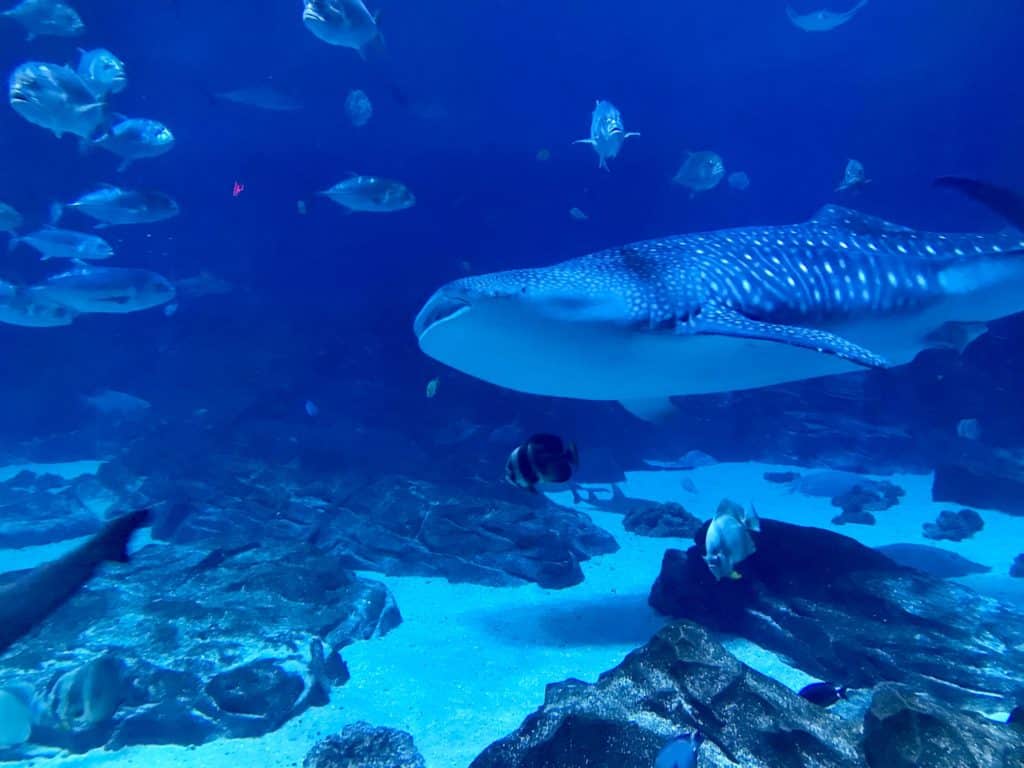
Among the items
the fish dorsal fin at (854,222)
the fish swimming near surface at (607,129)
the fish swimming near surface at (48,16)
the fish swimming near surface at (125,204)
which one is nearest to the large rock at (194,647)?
the fish swimming near surface at (125,204)

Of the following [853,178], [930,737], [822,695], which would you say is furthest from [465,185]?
[930,737]

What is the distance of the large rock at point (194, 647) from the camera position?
14.0 feet

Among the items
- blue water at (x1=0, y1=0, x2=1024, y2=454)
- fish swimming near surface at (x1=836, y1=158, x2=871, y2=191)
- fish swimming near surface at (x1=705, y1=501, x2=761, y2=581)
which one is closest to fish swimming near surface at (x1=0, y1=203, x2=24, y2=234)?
blue water at (x1=0, y1=0, x2=1024, y2=454)

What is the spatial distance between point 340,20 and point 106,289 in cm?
467

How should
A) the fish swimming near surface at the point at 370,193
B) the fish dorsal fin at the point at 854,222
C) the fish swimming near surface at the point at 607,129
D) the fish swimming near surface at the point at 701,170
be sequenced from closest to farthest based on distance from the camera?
the fish dorsal fin at the point at 854,222 < the fish swimming near surface at the point at 607,129 < the fish swimming near surface at the point at 370,193 < the fish swimming near surface at the point at 701,170

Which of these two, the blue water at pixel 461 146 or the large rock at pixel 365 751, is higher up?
the blue water at pixel 461 146

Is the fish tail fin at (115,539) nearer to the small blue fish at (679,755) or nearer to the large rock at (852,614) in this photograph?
the small blue fish at (679,755)

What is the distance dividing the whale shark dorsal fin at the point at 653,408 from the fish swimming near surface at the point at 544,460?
117cm

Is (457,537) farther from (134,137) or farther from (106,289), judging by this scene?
(134,137)

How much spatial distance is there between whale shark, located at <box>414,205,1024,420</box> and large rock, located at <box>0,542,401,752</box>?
2.84m

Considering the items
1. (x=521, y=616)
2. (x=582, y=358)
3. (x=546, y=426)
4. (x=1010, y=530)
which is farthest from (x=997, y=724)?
(x=546, y=426)

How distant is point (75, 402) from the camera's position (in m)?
19.3

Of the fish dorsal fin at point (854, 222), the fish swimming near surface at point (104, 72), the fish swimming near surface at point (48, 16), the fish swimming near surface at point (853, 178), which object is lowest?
the fish dorsal fin at point (854, 222)

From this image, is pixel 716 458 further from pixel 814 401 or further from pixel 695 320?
pixel 695 320
